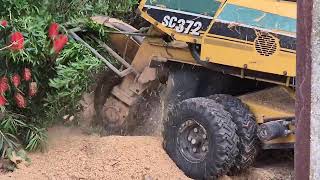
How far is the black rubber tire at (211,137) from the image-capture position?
6055 mm

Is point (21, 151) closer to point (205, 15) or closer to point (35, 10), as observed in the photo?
point (35, 10)

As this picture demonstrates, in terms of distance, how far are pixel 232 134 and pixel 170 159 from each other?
77 centimetres

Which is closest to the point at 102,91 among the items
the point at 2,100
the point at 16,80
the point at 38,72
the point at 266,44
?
the point at 38,72

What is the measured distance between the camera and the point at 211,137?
6.14 meters

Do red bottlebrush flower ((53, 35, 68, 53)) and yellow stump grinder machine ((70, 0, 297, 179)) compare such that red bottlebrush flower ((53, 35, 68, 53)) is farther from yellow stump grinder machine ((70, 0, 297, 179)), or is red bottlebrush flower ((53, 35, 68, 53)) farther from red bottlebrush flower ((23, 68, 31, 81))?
yellow stump grinder machine ((70, 0, 297, 179))

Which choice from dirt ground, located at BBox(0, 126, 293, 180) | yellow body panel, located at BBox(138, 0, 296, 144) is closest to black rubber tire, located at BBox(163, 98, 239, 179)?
dirt ground, located at BBox(0, 126, 293, 180)

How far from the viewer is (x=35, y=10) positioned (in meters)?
6.63

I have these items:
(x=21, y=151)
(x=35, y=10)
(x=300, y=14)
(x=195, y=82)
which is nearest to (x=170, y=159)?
(x=195, y=82)

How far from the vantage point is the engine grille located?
6137 millimetres

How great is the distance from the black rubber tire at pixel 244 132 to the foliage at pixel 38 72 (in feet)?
4.59

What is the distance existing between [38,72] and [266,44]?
2.20 m

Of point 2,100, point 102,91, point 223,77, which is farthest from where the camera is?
point 102,91

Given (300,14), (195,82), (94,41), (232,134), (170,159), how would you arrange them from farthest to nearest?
(94,41) < (195,82) < (170,159) < (232,134) < (300,14)

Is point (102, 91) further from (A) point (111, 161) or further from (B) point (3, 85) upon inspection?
(B) point (3, 85)
